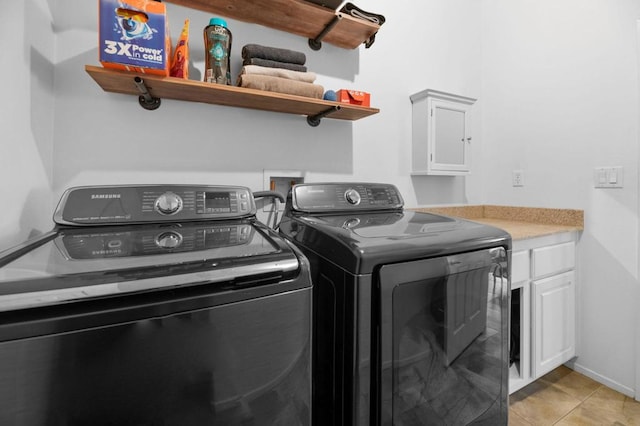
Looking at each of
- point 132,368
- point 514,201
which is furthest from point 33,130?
point 514,201

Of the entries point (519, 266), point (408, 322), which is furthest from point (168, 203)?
point (519, 266)

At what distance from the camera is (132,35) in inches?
41.7

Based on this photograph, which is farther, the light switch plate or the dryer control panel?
the light switch plate

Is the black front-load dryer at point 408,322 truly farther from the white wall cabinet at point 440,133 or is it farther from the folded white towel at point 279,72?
the white wall cabinet at point 440,133

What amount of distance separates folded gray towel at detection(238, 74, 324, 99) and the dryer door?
98cm

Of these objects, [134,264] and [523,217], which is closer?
[134,264]

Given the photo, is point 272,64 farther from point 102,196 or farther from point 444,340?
point 444,340

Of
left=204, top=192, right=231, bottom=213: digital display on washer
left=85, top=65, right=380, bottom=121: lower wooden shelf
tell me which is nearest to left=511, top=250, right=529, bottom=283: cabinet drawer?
left=85, top=65, right=380, bottom=121: lower wooden shelf

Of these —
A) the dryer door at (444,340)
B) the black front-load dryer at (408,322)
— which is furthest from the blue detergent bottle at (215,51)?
the dryer door at (444,340)

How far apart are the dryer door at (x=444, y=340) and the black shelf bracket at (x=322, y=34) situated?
1.35 metres

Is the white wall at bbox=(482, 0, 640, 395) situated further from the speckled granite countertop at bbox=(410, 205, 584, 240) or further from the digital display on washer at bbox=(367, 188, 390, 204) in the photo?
the digital display on washer at bbox=(367, 188, 390, 204)

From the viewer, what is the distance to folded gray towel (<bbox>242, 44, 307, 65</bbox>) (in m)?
1.46

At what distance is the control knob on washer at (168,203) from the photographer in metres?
1.13

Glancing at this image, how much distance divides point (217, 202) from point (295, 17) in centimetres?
107
